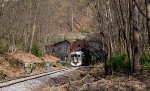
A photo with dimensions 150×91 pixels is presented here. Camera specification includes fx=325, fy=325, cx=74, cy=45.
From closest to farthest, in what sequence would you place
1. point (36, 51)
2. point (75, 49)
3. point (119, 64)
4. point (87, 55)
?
point (119, 64) < point (36, 51) < point (75, 49) < point (87, 55)

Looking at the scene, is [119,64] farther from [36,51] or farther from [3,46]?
[36,51]

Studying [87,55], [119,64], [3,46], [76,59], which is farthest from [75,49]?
[119,64]

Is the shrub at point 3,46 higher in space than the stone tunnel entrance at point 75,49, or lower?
higher

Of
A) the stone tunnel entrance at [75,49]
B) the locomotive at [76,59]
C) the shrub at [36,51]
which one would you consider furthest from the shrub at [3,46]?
the stone tunnel entrance at [75,49]

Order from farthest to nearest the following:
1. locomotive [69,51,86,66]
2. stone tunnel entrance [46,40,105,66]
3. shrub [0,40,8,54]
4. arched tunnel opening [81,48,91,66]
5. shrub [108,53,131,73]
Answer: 1. arched tunnel opening [81,48,91,66]
2. stone tunnel entrance [46,40,105,66]
3. locomotive [69,51,86,66]
4. shrub [0,40,8,54]
5. shrub [108,53,131,73]

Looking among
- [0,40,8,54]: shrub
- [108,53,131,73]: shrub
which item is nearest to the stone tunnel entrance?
[0,40,8,54]: shrub

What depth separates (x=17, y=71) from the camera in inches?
1347

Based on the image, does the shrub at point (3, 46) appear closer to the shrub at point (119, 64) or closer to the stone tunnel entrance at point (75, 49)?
the shrub at point (119, 64)

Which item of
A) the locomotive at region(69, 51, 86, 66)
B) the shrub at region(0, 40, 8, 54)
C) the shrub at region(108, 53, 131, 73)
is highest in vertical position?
the shrub at region(0, 40, 8, 54)

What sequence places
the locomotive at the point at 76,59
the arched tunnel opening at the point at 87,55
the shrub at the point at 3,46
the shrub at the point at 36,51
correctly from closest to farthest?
the shrub at the point at 3,46 < the shrub at the point at 36,51 < the locomotive at the point at 76,59 < the arched tunnel opening at the point at 87,55

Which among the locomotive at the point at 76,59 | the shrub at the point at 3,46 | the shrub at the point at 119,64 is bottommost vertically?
the locomotive at the point at 76,59

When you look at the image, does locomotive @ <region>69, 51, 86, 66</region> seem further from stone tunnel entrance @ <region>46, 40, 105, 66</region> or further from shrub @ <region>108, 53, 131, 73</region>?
shrub @ <region>108, 53, 131, 73</region>

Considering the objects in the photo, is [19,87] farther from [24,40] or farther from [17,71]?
[24,40]

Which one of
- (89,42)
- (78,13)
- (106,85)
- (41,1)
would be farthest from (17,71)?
(78,13)
